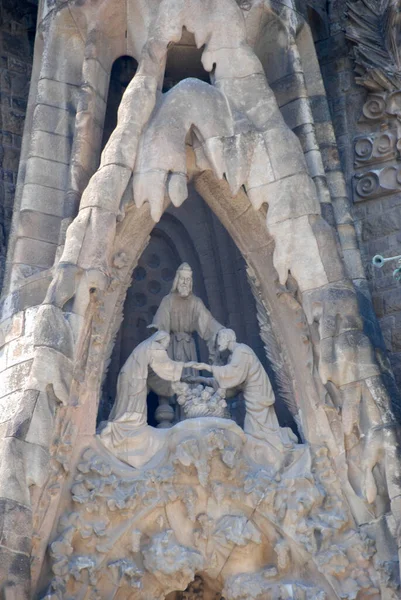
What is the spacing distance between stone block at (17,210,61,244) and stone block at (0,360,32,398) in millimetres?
1534

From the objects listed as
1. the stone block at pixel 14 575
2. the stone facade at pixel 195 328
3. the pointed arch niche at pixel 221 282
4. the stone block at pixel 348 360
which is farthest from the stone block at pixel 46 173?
the stone block at pixel 14 575

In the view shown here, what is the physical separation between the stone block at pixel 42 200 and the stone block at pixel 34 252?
1.00 ft

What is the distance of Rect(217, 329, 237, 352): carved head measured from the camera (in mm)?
12226

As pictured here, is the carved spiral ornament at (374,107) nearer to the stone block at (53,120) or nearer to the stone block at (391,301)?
the stone block at (391,301)

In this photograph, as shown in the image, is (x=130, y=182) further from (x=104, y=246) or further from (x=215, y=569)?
(x=215, y=569)

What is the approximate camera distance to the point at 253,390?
12.1 meters

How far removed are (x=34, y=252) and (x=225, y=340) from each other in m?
1.78

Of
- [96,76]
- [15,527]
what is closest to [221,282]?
[96,76]

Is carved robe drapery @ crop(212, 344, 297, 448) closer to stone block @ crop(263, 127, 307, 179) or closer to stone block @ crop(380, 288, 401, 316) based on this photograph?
stone block @ crop(263, 127, 307, 179)

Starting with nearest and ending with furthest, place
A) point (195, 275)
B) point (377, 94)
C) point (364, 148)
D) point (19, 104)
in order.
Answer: point (195, 275)
point (364, 148)
point (377, 94)
point (19, 104)

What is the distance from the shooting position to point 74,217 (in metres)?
12.3

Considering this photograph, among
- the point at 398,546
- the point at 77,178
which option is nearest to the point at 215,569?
the point at 398,546

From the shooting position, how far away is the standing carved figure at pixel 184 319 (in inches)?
491

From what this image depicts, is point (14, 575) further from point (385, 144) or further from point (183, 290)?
point (385, 144)
